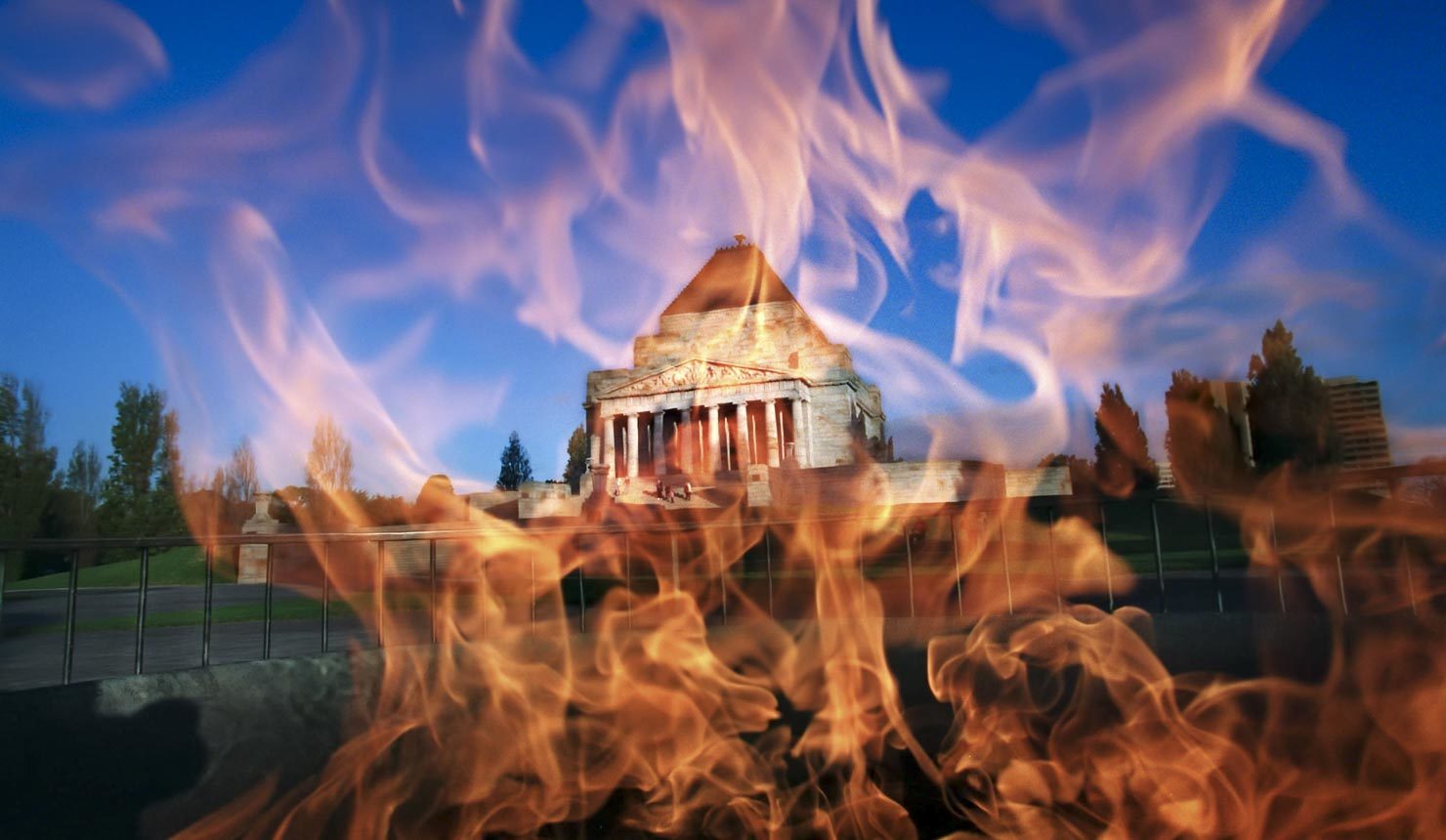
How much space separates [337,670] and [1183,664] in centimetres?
700

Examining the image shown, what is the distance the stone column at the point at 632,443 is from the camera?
66.8 metres

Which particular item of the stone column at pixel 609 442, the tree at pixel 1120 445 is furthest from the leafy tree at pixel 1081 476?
the stone column at pixel 609 442

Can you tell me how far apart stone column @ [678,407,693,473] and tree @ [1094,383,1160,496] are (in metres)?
30.2

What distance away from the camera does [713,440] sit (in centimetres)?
6456

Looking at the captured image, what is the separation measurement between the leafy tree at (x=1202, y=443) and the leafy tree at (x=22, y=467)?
6828 centimetres

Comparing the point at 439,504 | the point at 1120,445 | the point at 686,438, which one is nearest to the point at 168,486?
the point at 439,504

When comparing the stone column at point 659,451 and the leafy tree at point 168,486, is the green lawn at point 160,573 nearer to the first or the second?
the leafy tree at point 168,486

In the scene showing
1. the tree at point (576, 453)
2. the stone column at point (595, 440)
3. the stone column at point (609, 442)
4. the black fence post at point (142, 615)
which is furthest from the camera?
the tree at point (576, 453)

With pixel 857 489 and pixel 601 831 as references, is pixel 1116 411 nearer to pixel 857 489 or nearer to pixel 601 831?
pixel 857 489

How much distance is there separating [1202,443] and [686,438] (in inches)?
1460

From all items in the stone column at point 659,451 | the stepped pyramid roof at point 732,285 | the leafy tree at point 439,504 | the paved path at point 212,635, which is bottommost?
the paved path at point 212,635

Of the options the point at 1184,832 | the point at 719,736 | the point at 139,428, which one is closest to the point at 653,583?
the point at 719,736

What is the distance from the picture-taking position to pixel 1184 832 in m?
7.12

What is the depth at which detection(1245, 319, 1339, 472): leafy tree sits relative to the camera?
60344mm
